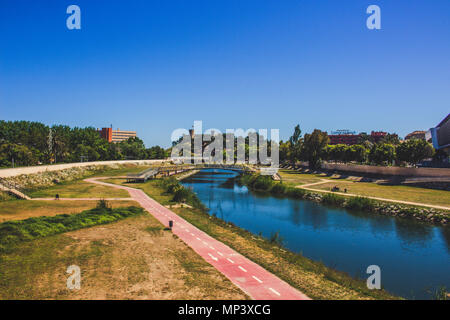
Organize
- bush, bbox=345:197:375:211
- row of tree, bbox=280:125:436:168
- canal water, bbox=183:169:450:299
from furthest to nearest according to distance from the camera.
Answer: row of tree, bbox=280:125:436:168 < bush, bbox=345:197:375:211 < canal water, bbox=183:169:450:299

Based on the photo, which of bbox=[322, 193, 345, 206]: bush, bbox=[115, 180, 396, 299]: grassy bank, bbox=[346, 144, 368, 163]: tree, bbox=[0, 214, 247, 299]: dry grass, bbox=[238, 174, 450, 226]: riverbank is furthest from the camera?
bbox=[346, 144, 368, 163]: tree

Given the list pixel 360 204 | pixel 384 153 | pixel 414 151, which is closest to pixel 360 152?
pixel 384 153

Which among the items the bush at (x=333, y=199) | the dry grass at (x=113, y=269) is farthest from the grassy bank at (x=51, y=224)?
the bush at (x=333, y=199)

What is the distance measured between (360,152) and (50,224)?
83.2 m

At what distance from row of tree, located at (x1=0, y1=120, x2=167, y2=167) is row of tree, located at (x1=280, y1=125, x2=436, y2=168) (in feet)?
254

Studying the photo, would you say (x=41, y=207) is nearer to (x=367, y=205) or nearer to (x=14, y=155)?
(x=367, y=205)

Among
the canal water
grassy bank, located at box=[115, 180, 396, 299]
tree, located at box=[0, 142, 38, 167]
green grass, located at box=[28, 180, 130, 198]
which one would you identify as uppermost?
tree, located at box=[0, 142, 38, 167]

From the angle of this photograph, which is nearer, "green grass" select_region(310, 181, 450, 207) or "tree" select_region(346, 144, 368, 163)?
"green grass" select_region(310, 181, 450, 207)

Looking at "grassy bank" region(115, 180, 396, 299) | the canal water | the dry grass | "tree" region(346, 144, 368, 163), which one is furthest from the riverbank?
"tree" region(346, 144, 368, 163)

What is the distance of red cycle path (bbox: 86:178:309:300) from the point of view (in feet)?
48.3

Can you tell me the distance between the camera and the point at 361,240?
97.7 ft

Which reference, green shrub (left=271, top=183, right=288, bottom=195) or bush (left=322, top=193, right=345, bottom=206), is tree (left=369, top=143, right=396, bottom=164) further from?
bush (left=322, top=193, right=345, bottom=206)

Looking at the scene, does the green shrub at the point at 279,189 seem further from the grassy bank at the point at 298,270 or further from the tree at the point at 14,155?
the tree at the point at 14,155
